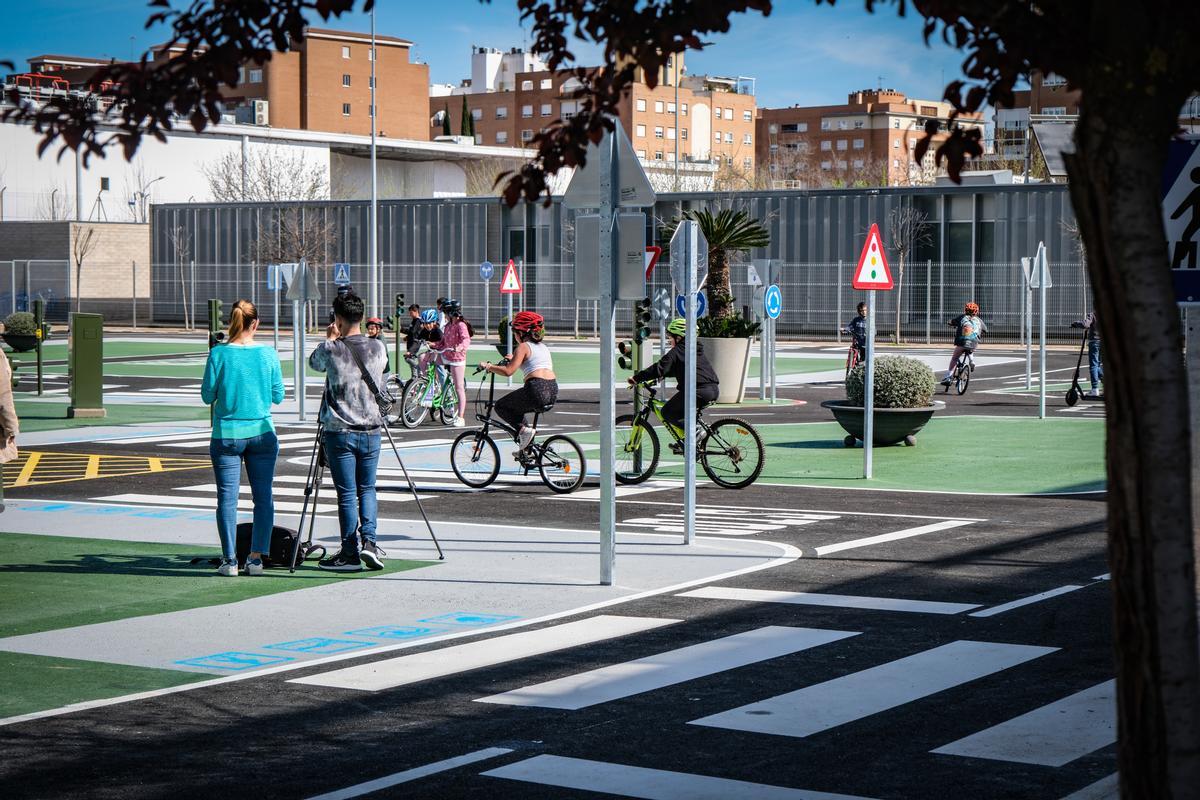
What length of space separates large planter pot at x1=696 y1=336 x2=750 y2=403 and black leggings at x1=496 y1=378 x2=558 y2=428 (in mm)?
14258

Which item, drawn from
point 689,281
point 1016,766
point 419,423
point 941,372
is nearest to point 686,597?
point 689,281

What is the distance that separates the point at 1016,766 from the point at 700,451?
34.8 feet

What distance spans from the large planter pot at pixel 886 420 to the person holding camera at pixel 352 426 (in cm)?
992

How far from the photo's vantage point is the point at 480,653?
894cm

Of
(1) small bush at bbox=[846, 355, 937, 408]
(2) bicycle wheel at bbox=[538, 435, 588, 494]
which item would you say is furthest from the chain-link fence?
(2) bicycle wheel at bbox=[538, 435, 588, 494]

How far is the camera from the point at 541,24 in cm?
509

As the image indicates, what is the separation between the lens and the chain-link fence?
5628 centimetres

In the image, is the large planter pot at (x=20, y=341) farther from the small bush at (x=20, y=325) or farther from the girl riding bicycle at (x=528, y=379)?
the girl riding bicycle at (x=528, y=379)

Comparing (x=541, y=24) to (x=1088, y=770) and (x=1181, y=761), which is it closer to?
(x=1181, y=761)

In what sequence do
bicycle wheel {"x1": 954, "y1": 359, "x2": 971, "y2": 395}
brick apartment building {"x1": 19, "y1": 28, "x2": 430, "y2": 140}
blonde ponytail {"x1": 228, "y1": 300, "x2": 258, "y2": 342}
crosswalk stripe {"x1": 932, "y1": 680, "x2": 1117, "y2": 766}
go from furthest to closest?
1. brick apartment building {"x1": 19, "y1": 28, "x2": 430, "y2": 140}
2. bicycle wheel {"x1": 954, "y1": 359, "x2": 971, "y2": 395}
3. blonde ponytail {"x1": 228, "y1": 300, "x2": 258, "y2": 342}
4. crosswalk stripe {"x1": 932, "y1": 680, "x2": 1117, "y2": 766}

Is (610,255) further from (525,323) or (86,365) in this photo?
(86,365)

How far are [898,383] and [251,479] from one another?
11050 mm

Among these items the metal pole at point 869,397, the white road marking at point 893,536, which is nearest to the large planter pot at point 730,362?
the metal pole at point 869,397

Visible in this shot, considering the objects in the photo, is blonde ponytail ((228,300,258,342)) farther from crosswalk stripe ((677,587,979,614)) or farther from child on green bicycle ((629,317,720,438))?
child on green bicycle ((629,317,720,438))
